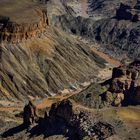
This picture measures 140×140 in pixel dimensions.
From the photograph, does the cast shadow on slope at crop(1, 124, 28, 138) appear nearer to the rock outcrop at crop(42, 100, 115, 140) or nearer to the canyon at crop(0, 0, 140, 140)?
the canyon at crop(0, 0, 140, 140)

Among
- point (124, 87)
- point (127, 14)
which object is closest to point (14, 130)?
point (124, 87)

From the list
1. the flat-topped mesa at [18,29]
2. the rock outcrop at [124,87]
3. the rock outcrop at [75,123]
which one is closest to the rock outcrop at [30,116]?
the rock outcrop at [75,123]

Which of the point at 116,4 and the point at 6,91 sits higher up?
the point at 116,4

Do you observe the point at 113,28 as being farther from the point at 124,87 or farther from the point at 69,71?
the point at 124,87

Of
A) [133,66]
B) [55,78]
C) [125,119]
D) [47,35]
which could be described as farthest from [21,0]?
[125,119]

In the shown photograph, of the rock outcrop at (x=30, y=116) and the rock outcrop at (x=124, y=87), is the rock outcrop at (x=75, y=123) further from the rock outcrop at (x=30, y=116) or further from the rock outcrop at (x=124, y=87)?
the rock outcrop at (x=124, y=87)

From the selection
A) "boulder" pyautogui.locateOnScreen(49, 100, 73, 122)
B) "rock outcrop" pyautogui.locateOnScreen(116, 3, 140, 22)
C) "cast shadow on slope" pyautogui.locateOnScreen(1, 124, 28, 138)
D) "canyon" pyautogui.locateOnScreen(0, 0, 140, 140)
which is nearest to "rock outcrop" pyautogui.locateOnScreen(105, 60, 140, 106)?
"canyon" pyautogui.locateOnScreen(0, 0, 140, 140)

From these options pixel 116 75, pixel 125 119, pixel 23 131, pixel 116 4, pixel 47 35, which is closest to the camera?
pixel 125 119

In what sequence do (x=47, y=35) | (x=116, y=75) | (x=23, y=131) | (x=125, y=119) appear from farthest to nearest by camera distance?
(x=47, y=35)
(x=116, y=75)
(x=23, y=131)
(x=125, y=119)

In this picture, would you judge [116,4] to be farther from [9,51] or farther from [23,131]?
[23,131]
